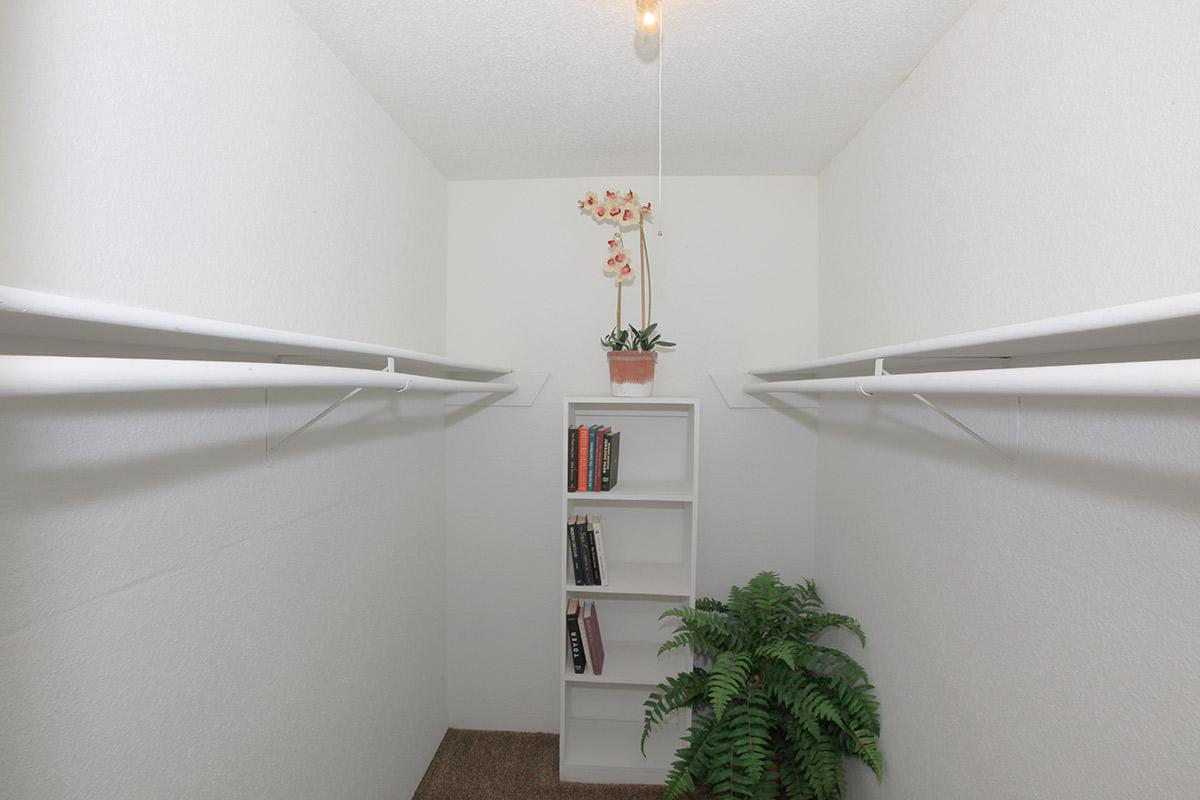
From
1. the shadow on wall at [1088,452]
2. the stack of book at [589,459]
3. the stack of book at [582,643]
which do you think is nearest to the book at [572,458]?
the stack of book at [589,459]

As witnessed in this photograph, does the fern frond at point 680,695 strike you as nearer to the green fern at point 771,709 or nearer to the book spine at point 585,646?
the green fern at point 771,709

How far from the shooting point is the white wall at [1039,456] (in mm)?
830

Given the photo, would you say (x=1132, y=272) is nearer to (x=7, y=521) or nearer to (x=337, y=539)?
(x=7, y=521)

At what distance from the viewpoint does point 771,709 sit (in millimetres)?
1806

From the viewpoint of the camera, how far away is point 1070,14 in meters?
1.02

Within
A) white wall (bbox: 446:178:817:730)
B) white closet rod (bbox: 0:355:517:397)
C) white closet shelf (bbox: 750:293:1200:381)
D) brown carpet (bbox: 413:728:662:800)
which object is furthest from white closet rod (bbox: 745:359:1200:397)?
brown carpet (bbox: 413:728:662:800)

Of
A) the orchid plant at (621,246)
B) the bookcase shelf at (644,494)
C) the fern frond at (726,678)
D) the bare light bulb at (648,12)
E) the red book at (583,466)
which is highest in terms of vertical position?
the bare light bulb at (648,12)

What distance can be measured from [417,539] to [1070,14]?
2.22 m

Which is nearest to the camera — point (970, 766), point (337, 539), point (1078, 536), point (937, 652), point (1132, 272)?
point (1132, 272)

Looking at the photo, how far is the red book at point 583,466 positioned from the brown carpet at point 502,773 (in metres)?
1.09

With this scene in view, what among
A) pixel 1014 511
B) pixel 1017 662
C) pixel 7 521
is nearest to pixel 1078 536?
pixel 1014 511

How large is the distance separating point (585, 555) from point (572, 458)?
36 centimetres

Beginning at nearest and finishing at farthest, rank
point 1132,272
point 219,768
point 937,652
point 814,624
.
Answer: point 1132,272, point 219,768, point 937,652, point 814,624

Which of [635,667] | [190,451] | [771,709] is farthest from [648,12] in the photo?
[635,667]
